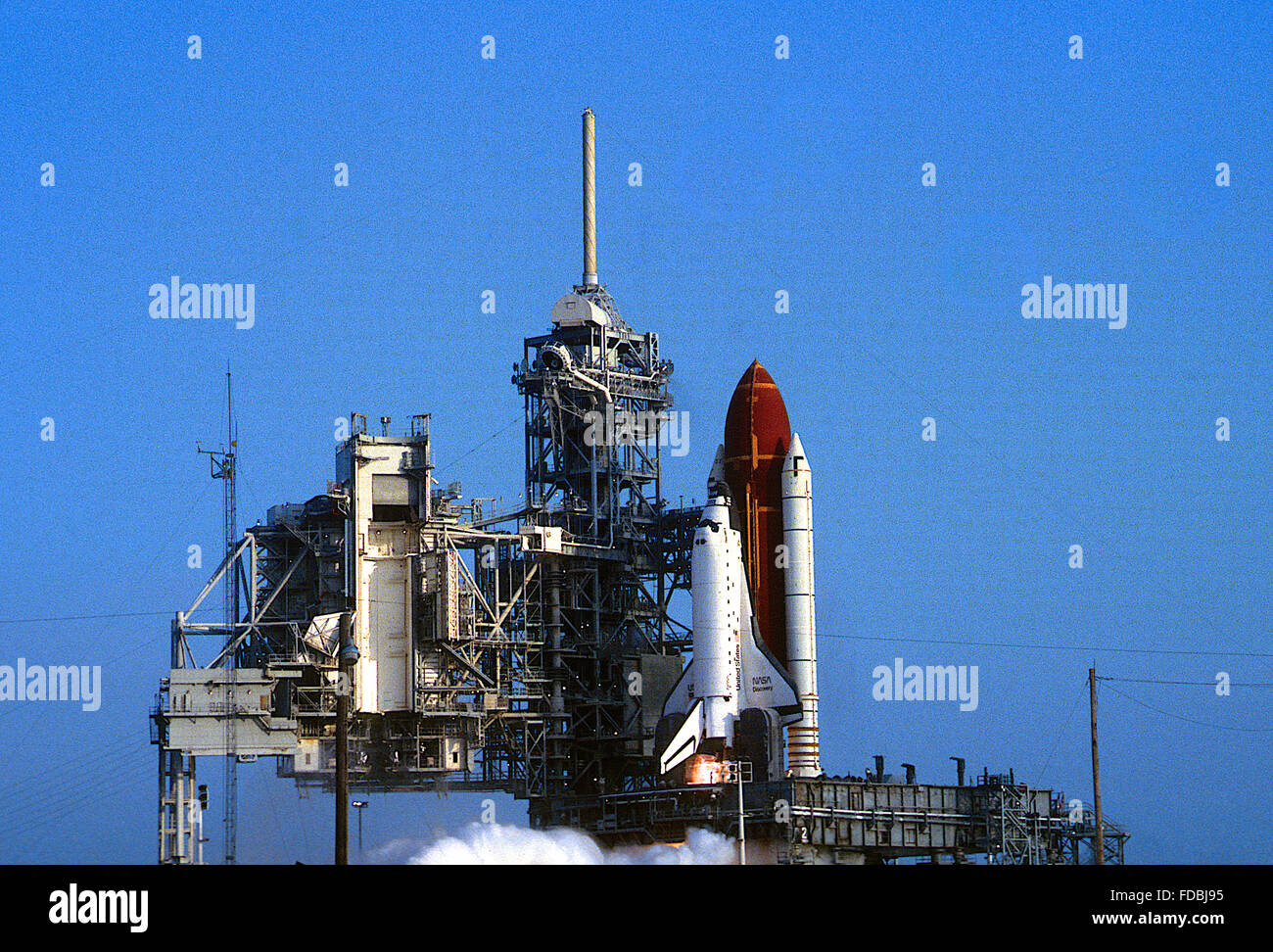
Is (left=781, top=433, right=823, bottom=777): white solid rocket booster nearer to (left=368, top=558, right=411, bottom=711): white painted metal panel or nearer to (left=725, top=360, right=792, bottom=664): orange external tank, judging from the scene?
(left=725, top=360, right=792, bottom=664): orange external tank

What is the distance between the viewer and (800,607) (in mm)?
94938

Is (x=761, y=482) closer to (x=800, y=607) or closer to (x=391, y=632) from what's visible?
(x=800, y=607)

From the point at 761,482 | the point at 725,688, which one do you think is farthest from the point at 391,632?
the point at 761,482

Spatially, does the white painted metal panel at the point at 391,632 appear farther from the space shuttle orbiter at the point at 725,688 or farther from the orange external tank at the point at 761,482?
the orange external tank at the point at 761,482

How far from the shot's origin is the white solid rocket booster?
305 ft

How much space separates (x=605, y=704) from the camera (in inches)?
3912

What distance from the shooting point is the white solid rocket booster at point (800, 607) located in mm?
92812

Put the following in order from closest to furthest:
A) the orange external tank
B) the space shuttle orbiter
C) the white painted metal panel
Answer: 1. the space shuttle orbiter
2. the white painted metal panel
3. the orange external tank

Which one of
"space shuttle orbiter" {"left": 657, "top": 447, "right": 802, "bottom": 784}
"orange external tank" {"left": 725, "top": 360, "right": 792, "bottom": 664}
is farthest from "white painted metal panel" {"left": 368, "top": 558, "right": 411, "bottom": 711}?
"orange external tank" {"left": 725, "top": 360, "right": 792, "bottom": 664}

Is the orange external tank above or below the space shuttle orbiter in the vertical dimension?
above

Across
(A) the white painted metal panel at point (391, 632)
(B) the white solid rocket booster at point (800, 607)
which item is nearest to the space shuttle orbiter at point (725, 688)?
(B) the white solid rocket booster at point (800, 607)
